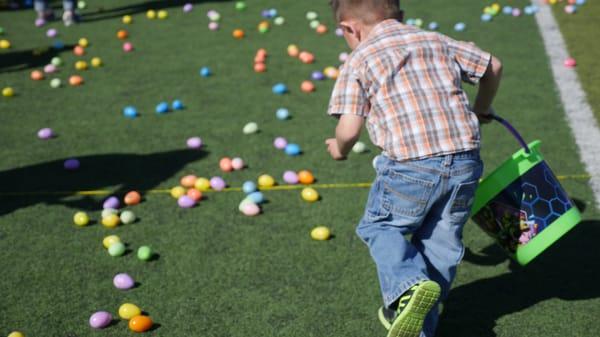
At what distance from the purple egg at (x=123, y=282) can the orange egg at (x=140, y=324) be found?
1.29 ft

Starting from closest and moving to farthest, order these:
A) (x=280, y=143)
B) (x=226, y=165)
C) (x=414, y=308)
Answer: (x=414, y=308)
(x=226, y=165)
(x=280, y=143)

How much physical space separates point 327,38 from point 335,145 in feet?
18.7

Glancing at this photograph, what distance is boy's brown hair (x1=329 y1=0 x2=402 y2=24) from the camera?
309 cm

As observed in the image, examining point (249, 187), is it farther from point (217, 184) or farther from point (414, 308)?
point (414, 308)

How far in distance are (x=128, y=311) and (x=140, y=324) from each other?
14 cm

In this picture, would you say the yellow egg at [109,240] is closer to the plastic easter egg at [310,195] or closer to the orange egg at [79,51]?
the plastic easter egg at [310,195]

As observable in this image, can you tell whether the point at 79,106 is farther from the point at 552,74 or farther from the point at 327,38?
the point at 552,74

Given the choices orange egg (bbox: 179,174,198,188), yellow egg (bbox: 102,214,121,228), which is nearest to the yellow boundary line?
orange egg (bbox: 179,174,198,188)

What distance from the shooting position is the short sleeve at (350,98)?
302 centimetres

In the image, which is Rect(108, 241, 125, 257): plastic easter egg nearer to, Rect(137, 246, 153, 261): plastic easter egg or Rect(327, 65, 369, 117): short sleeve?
Rect(137, 246, 153, 261): plastic easter egg

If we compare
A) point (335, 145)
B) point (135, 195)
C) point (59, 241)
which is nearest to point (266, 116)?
point (135, 195)

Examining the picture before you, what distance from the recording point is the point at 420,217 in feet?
10.3

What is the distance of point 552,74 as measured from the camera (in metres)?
7.13

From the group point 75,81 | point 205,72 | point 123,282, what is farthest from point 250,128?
point 75,81
